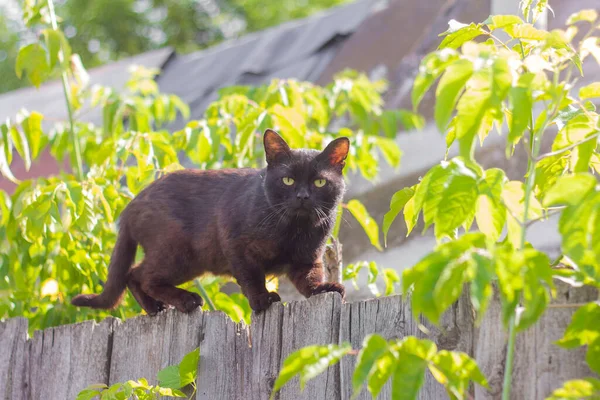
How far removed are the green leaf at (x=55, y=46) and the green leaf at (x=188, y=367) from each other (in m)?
1.57

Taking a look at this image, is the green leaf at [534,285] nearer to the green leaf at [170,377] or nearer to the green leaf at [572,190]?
the green leaf at [572,190]

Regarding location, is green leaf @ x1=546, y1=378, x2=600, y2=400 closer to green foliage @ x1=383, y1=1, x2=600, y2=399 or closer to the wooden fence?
green foliage @ x1=383, y1=1, x2=600, y2=399

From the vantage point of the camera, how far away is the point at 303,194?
3068 mm

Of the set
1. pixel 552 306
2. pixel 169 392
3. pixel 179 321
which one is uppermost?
pixel 552 306

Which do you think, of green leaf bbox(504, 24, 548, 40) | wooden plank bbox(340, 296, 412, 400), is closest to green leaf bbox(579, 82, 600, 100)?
green leaf bbox(504, 24, 548, 40)

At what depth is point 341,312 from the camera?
2.40m

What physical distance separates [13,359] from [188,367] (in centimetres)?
130

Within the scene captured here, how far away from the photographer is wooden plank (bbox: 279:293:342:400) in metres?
2.39

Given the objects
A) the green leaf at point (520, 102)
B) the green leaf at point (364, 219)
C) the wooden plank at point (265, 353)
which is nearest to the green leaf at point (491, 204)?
the green leaf at point (520, 102)

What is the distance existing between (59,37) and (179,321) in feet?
4.96

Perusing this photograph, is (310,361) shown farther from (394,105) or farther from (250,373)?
(394,105)

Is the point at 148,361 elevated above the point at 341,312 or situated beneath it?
situated beneath

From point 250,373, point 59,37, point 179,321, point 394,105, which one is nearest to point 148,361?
point 179,321

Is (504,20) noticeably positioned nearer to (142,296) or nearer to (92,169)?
(142,296)
